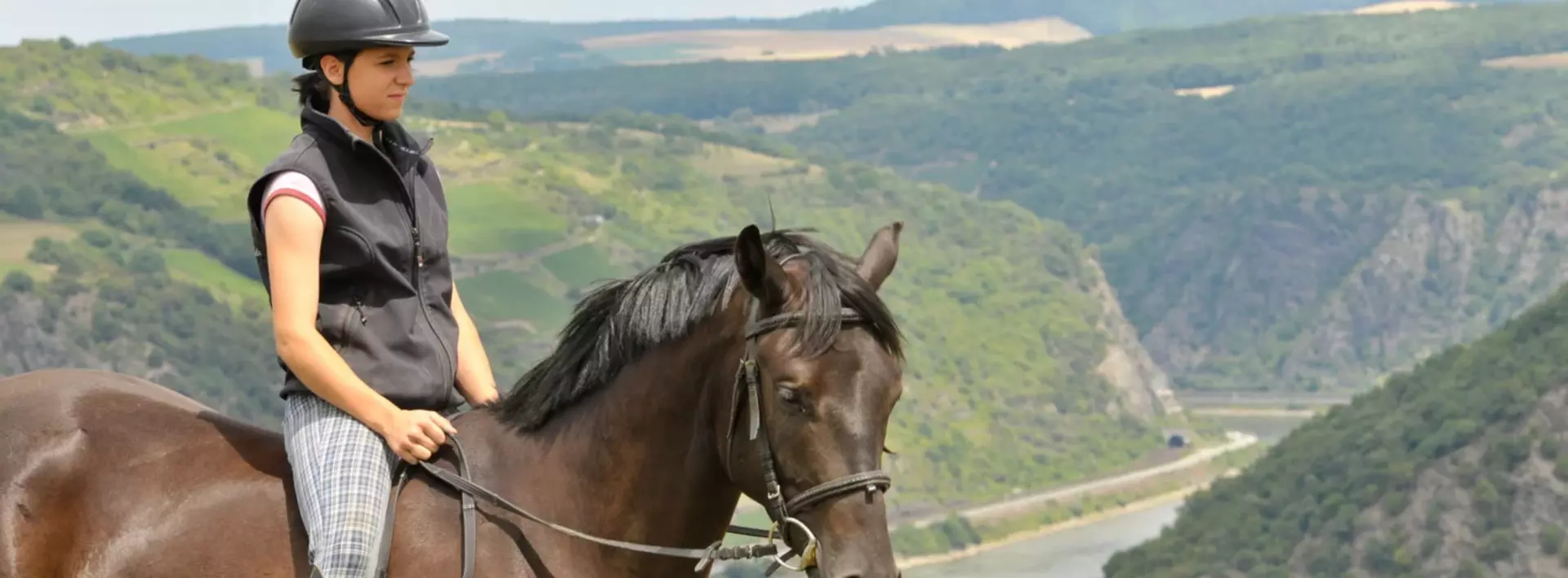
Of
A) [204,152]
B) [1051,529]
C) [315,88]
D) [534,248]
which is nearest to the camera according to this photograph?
[315,88]

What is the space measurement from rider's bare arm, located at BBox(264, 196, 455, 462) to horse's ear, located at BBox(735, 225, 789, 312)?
89 centimetres

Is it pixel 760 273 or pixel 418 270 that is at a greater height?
pixel 760 273

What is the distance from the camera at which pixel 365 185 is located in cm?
550

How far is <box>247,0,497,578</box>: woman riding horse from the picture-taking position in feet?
17.1

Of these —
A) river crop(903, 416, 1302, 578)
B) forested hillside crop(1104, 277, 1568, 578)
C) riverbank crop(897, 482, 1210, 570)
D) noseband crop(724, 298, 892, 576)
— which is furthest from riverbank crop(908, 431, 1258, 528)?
noseband crop(724, 298, 892, 576)

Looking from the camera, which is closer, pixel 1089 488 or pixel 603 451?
pixel 603 451

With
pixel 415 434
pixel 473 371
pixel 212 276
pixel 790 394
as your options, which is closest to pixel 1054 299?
pixel 212 276

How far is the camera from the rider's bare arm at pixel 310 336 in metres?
5.22

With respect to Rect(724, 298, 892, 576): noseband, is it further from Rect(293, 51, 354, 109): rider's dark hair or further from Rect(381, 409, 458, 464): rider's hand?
Rect(293, 51, 354, 109): rider's dark hair

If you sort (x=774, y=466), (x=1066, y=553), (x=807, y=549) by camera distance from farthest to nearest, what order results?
(x=1066, y=553), (x=774, y=466), (x=807, y=549)

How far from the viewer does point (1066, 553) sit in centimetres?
9325

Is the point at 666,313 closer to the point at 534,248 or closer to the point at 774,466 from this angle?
the point at 774,466

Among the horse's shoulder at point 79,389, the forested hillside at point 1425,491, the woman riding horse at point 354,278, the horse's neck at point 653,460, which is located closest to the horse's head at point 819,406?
the horse's neck at point 653,460

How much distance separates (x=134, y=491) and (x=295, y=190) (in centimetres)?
86
